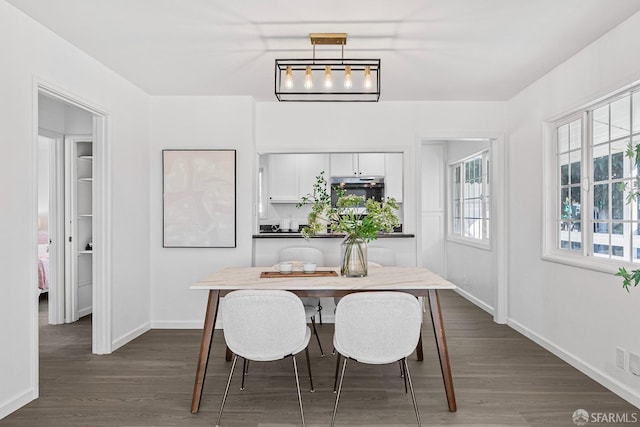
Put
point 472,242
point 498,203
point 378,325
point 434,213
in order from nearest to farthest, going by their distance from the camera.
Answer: point 378,325 < point 498,203 < point 472,242 < point 434,213

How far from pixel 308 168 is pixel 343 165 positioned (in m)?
0.56

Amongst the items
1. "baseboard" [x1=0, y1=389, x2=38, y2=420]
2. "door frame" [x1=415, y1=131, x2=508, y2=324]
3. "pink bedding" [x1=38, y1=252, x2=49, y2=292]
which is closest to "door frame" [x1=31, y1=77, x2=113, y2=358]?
"baseboard" [x1=0, y1=389, x2=38, y2=420]

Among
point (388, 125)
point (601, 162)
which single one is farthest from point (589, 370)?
point (388, 125)

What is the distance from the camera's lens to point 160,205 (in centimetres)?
436

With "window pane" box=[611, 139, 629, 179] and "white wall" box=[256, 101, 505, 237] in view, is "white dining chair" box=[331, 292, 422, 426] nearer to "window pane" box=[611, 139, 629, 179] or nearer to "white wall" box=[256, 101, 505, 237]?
"window pane" box=[611, 139, 629, 179]

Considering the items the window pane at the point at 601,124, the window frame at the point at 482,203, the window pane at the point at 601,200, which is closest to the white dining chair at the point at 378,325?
the window pane at the point at 601,200

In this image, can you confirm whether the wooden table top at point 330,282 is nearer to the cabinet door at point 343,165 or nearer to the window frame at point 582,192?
the window frame at point 582,192

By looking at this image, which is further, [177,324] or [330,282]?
[177,324]

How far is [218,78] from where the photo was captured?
3816 mm

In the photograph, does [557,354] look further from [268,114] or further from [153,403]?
[268,114]

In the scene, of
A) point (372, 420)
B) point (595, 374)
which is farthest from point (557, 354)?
point (372, 420)

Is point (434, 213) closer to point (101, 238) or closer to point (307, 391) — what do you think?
point (307, 391)

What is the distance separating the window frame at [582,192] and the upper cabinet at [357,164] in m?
3.21

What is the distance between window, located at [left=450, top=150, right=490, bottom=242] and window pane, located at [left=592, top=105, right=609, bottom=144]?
1.95m
